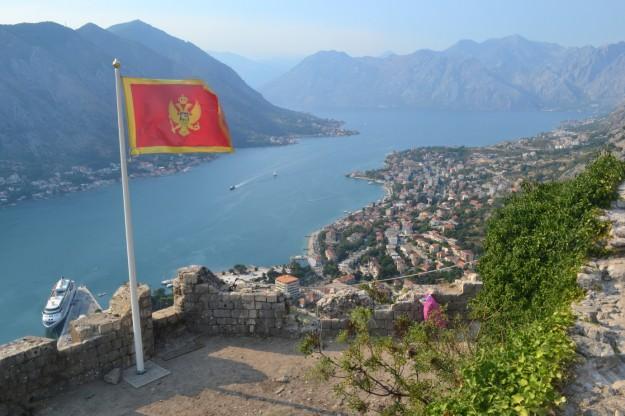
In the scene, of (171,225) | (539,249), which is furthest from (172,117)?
(171,225)

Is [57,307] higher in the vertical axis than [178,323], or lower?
lower

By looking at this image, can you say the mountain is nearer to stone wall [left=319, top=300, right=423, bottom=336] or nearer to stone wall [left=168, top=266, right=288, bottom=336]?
stone wall [left=168, top=266, right=288, bottom=336]

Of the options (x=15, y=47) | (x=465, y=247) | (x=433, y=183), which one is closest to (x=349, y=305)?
(x=465, y=247)

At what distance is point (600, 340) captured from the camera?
187 inches

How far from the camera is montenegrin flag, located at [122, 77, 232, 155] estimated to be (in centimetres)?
710

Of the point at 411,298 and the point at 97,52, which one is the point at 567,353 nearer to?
the point at 411,298

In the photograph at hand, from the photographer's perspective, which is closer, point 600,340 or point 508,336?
point 600,340

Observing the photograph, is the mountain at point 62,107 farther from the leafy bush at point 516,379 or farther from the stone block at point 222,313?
the leafy bush at point 516,379

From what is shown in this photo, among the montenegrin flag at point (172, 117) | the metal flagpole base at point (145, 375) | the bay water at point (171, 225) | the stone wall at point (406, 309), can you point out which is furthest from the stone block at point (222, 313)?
the bay water at point (171, 225)

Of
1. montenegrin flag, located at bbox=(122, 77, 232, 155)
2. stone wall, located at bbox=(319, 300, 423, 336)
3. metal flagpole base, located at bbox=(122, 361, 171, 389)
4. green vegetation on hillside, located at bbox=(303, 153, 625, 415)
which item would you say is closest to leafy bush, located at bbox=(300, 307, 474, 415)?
green vegetation on hillside, located at bbox=(303, 153, 625, 415)

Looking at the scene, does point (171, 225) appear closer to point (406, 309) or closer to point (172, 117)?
point (406, 309)

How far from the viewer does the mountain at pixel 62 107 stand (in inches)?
3334

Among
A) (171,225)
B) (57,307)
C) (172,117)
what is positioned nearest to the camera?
(172,117)

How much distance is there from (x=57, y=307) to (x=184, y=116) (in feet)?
113
